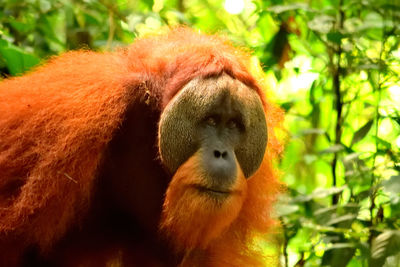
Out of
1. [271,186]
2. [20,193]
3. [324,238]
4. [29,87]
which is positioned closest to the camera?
[20,193]

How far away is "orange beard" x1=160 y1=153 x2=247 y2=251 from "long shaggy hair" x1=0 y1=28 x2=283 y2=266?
3cm

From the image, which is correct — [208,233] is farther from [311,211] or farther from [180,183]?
[311,211]

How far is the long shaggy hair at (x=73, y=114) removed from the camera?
11.2 feet

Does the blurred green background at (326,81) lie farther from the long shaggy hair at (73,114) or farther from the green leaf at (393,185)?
the long shaggy hair at (73,114)

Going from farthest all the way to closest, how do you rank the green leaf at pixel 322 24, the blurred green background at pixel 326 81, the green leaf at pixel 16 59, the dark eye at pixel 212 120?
the green leaf at pixel 322 24, the green leaf at pixel 16 59, the blurred green background at pixel 326 81, the dark eye at pixel 212 120

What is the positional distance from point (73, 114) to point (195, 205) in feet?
2.57

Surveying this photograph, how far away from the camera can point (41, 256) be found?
374 centimetres

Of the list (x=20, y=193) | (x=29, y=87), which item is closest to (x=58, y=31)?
(x=29, y=87)

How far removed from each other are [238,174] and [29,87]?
123cm

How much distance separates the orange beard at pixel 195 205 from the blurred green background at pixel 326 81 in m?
0.68

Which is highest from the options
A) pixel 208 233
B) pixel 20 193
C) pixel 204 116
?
pixel 204 116

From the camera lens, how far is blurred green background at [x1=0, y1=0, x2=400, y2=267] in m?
3.92

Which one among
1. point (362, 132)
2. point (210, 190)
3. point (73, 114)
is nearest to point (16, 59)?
point (73, 114)

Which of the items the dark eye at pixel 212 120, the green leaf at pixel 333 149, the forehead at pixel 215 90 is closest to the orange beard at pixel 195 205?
the dark eye at pixel 212 120
